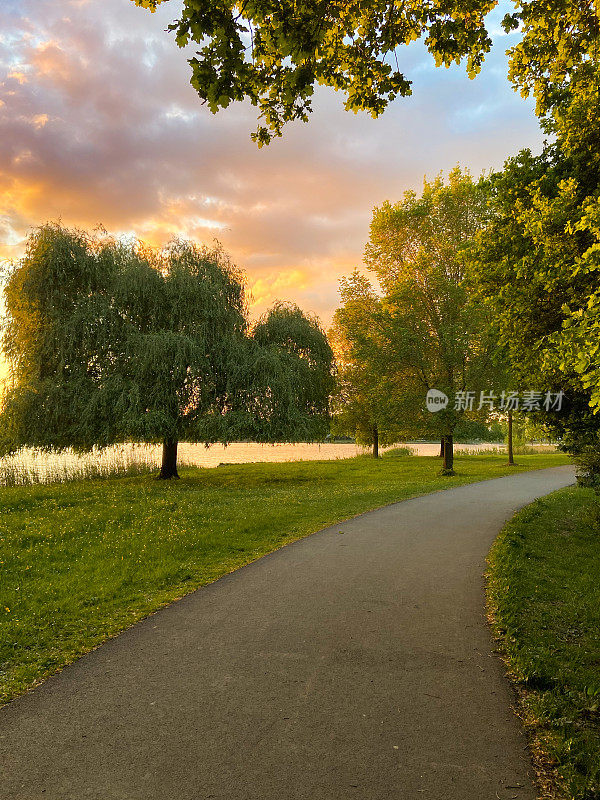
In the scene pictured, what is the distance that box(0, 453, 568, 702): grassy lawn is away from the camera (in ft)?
18.3

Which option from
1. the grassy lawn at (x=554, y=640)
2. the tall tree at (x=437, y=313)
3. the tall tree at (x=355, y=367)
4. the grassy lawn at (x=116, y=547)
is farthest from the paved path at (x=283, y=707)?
the tall tree at (x=355, y=367)

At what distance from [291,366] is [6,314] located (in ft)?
41.8

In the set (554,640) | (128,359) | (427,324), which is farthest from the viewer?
(427,324)

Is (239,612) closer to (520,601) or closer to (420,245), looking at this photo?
(520,601)

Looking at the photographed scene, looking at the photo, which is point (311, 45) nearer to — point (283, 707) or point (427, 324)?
point (283, 707)

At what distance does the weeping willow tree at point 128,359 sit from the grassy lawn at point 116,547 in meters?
3.11

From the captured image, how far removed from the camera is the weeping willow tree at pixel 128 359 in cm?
1955

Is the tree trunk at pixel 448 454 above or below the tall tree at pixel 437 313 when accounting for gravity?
below

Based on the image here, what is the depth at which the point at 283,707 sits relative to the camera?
3873 millimetres

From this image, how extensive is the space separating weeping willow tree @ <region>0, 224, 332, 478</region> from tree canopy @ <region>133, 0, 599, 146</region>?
14544mm

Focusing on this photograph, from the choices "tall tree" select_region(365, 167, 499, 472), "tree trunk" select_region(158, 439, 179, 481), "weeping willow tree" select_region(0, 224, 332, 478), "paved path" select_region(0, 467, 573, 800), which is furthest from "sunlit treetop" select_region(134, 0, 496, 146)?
"tree trunk" select_region(158, 439, 179, 481)

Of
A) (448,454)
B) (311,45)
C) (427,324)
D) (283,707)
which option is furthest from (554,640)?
(427,324)

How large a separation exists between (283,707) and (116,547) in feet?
21.0

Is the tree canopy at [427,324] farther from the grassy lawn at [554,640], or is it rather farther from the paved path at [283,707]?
the paved path at [283,707]
